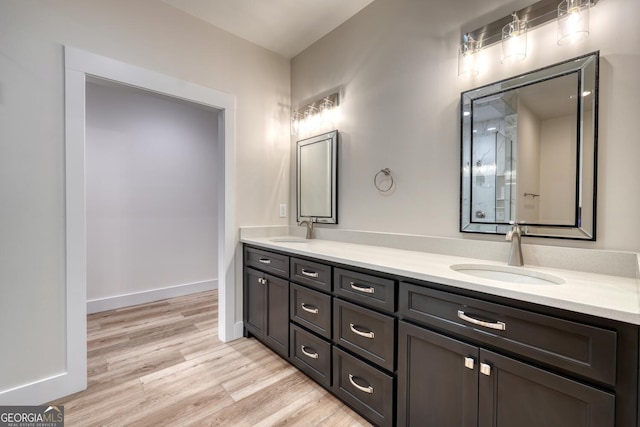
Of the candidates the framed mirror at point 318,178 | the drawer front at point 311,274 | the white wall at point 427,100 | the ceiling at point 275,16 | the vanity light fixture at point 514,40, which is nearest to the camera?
the white wall at point 427,100

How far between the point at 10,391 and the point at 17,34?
79.9 inches

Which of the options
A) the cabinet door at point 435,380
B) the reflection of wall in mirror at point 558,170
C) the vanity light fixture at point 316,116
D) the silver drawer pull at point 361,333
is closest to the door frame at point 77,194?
the vanity light fixture at point 316,116

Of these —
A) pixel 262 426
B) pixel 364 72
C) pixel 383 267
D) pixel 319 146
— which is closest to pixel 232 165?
pixel 319 146

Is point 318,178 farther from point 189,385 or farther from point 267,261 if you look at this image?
point 189,385

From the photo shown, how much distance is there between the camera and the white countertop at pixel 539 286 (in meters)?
0.83

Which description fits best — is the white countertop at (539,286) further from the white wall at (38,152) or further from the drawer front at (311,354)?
the white wall at (38,152)

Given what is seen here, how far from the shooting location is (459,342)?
3.66 feet

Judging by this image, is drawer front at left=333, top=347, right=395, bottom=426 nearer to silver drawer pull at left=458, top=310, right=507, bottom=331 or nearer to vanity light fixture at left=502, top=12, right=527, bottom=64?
silver drawer pull at left=458, top=310, right=507, bottom=331

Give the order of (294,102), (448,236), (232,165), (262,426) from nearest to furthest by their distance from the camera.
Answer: (262,426), (448,236), (232,165), (294,102)

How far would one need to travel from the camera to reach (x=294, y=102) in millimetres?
2893

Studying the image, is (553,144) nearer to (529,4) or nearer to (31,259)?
(529,4)

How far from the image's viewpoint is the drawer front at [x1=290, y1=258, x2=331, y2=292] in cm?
168

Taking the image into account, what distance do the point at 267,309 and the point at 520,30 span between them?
93.4 inches

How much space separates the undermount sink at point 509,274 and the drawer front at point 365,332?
46cm
